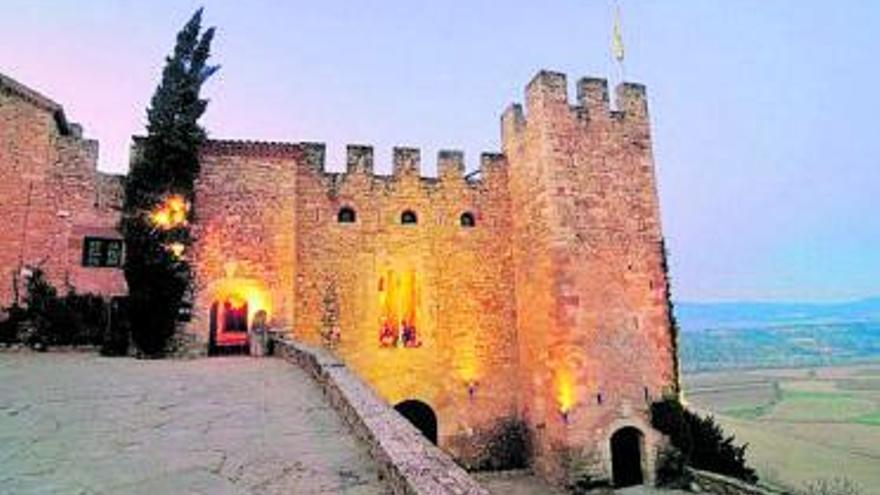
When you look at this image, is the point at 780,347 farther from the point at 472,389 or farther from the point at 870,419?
the point at 472,389

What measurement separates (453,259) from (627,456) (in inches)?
268

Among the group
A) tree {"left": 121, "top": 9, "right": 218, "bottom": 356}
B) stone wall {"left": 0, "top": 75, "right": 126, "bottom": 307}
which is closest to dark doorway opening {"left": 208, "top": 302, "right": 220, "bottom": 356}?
tree {"left": 121, "top": 9, "right": 218, "bottom": 356}

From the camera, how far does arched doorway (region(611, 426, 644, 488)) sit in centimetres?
1502

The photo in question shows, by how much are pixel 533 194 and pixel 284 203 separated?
657 cm

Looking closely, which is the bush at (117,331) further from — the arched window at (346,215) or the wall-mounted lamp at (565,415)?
the wall-mounted lamp at (565,415)

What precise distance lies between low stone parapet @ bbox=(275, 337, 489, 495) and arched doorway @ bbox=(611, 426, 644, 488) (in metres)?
9.15

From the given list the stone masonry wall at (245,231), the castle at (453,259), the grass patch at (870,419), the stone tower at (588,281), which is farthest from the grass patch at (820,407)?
the stone masonry wall at (245,231)

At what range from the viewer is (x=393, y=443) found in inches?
202

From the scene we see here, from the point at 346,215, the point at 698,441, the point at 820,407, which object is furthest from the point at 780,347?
the point at 346,215

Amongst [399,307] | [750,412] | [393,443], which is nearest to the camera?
[393,443]

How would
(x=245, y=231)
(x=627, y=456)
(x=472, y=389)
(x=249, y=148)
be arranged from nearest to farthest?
(x=245, y=231), (x=627, y=456), (x=249, y=148), (x=472, y=389)

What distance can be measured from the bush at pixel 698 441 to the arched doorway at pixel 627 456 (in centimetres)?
66

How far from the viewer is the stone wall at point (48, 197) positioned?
46.4 ft

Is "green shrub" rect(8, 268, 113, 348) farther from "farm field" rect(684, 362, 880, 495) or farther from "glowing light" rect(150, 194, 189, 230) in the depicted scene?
"farm field" rect(684, 362, 880, 495)
